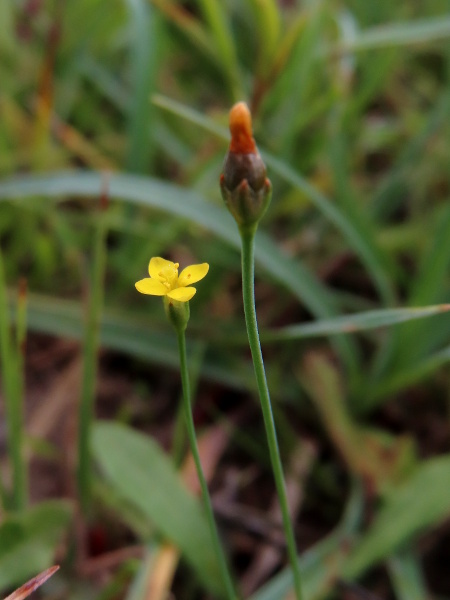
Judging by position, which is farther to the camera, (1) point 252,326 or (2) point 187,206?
(2) point 187,206

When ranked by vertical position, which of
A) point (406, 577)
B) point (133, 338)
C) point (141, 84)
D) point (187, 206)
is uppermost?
point (141, 84)

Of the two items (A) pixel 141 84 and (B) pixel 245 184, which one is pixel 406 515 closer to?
(B) pixel 245 184

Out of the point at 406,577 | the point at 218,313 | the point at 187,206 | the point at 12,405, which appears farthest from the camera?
the point at 218,313

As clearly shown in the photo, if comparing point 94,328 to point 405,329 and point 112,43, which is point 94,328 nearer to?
point 405,329

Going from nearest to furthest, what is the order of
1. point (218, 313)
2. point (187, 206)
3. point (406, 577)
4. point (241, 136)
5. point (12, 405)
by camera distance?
1. point (241, 136)
2. point (12, 405)
3. point (406, 577)
4. point (187, 206)
5. point (218, 313)

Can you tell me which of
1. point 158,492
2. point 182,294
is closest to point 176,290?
point 182,294

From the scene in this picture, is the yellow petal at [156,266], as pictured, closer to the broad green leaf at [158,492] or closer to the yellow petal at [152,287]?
the yellow petal at [152,287]

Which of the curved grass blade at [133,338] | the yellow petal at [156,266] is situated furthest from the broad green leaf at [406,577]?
the yellow petal at [156,266]

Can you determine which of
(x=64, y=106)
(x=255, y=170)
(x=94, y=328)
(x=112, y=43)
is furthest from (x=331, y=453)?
(x=112, y=43)
